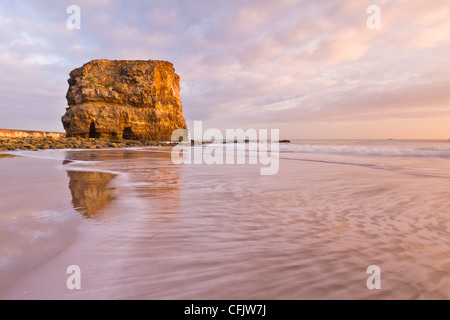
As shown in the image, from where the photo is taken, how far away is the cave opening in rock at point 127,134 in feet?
115

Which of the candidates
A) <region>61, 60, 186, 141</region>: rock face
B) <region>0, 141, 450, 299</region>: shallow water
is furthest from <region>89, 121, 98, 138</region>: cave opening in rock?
<region>0, 141, 450, 299</region>: shallow water

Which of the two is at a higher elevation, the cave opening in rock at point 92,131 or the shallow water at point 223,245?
Answer: the cave opening in rock at point 92,131

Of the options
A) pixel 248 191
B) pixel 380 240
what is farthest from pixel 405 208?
pixel 248 191

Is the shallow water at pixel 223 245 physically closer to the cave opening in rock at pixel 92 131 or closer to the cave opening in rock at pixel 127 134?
the cave opening in rock at pixel 92 131

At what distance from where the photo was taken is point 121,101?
3497 centimetres

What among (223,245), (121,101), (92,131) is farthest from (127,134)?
(223,245)

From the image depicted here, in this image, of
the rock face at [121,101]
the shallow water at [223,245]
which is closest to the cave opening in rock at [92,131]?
the rock face at [121,101]

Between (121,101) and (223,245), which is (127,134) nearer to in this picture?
(121,101)

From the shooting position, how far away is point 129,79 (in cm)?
3581

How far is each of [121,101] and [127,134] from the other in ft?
17.0

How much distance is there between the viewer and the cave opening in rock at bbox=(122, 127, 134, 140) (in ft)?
115
